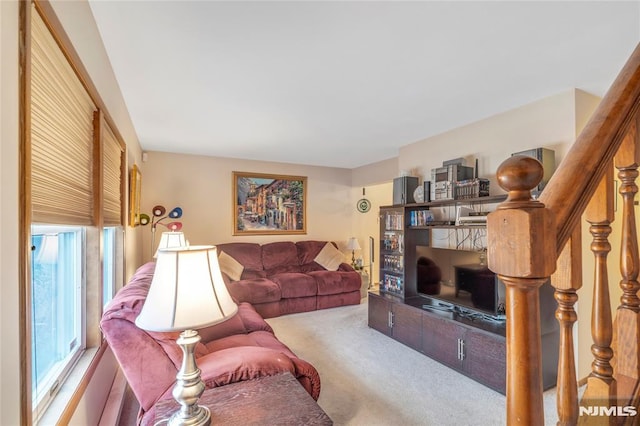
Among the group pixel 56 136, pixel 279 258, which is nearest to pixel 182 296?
pixel 56 136

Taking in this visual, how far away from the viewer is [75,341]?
5.77 ft

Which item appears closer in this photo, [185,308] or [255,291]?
[185,308]

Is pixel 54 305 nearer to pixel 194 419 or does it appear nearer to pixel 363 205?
pixel 194 419

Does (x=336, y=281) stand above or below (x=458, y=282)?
Answer: below

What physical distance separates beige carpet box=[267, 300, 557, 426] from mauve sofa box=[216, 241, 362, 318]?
30.5 inches

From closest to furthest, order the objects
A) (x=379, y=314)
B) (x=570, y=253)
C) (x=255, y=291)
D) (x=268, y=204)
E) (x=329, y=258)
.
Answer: (x=570, y=253) < (x=379, y=314) < (x=255, y=291) < (x=329, y=258) < (x=268, y=204)

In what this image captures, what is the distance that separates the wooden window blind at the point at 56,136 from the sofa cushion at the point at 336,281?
11.6 feet

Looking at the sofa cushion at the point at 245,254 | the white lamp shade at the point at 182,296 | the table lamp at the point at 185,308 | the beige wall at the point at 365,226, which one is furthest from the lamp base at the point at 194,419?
the beige wall at the point at 365,226

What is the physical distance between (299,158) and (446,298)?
10.8 ft

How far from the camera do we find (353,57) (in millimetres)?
2053

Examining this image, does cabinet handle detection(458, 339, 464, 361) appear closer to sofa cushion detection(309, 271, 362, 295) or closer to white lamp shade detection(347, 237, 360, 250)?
sofa cushion detection(309, 271, 362, 295)

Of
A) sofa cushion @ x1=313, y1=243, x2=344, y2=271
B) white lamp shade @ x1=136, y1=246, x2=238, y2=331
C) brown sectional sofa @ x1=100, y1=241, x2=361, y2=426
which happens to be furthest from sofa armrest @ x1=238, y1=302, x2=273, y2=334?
sofa cushion @ x1=313, y1=243, x2=344, y2=271

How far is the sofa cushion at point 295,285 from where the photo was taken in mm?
4543

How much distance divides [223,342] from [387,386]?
4.54ft
